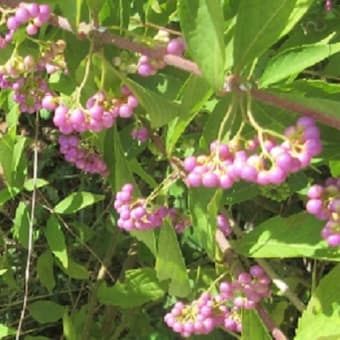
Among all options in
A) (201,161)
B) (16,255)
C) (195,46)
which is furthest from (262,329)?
(16,255)

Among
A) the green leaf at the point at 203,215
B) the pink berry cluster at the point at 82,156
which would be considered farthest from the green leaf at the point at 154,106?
the pink berry cluster at the point at 82,156

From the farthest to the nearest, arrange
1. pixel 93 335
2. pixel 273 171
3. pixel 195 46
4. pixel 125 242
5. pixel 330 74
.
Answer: pixel 125 242, pixel 93 335, pixel 330 74, pixel 195 46, pixel 273 171

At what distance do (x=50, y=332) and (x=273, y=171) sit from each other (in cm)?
244

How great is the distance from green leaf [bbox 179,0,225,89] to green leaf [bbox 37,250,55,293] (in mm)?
1714

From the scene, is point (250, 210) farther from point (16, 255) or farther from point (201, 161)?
point (201, 161)

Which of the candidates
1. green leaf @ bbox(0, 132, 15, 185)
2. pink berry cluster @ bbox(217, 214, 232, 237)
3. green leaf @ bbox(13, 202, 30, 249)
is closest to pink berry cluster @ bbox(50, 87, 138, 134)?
pink berry cluster @ bbox(217, 214, 232, 237)

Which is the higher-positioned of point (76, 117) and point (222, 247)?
point (76, 117)

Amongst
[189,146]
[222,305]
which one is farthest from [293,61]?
[189,146]

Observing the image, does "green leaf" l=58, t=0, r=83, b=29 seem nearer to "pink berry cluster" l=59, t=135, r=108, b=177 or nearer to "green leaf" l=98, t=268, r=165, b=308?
"pink berry cluster" l=59, t=135, r=108, b=177

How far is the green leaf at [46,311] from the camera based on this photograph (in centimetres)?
319

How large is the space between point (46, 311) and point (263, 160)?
188cm

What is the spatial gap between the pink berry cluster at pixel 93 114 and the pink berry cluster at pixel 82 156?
0.77 metres

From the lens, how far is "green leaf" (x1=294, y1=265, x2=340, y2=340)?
6.53 ft

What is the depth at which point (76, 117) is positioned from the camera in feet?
5.65
